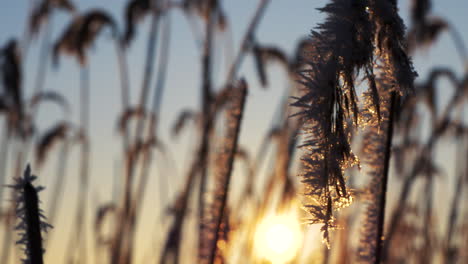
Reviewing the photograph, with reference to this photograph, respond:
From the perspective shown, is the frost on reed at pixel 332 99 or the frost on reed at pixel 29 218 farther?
the frost on reed at pixel 29 218

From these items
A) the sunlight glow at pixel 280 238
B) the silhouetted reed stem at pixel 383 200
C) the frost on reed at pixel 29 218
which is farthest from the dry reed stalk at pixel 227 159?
the sunlight glow at pixel 280 238

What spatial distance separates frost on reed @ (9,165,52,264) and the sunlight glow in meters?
4.08

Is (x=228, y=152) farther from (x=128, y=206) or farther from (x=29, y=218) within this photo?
(x=128, y=206)

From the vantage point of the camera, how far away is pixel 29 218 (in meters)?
1.60

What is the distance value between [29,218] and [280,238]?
457cm

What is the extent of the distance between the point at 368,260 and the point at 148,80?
647 centimetres

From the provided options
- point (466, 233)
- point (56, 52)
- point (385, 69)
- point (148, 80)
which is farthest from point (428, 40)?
point (385, 69)

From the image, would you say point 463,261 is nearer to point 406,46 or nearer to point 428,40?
point 428,40

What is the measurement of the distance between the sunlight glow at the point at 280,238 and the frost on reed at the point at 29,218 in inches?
161

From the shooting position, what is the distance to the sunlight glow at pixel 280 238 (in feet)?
19.0

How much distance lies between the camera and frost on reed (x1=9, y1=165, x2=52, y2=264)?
1586 millimetres

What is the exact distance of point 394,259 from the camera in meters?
10.5

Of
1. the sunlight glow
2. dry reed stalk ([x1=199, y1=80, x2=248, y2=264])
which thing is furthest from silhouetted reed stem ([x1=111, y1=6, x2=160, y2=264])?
dry reed stalk ([x1=199, y1=80, x2=248, y2=264])

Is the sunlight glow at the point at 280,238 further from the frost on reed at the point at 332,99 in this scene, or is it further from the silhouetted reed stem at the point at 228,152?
the frost on reed at the point at 332,99
